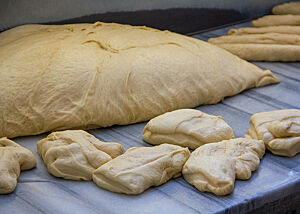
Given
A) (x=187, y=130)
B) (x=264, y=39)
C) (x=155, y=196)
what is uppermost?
(x=264, y=39)

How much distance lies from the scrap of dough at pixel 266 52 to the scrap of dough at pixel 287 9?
0.74 metres

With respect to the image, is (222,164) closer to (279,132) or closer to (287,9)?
(279,132)

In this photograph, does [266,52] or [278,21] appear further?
[278,21]

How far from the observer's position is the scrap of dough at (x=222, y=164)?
64.2 inches

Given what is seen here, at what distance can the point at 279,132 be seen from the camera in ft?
6.22

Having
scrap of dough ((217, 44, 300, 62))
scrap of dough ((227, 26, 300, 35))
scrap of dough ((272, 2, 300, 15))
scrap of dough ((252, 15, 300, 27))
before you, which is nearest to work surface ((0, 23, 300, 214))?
scrap of dough ((217, 44, 300, 62))

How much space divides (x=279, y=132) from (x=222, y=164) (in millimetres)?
356

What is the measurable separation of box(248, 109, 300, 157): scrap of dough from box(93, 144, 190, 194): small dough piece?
1.20 ft

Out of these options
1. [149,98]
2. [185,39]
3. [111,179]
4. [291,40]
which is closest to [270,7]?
[291,40]

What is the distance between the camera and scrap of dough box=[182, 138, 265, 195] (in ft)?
5.35

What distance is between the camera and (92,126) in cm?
207

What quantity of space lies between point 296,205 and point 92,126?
92 centimetres

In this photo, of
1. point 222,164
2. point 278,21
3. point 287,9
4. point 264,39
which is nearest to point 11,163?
point 222,164

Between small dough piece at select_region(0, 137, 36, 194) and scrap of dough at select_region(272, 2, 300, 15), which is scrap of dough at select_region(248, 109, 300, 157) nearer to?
small dough piece at select_region(0, 137, 36, 194)
